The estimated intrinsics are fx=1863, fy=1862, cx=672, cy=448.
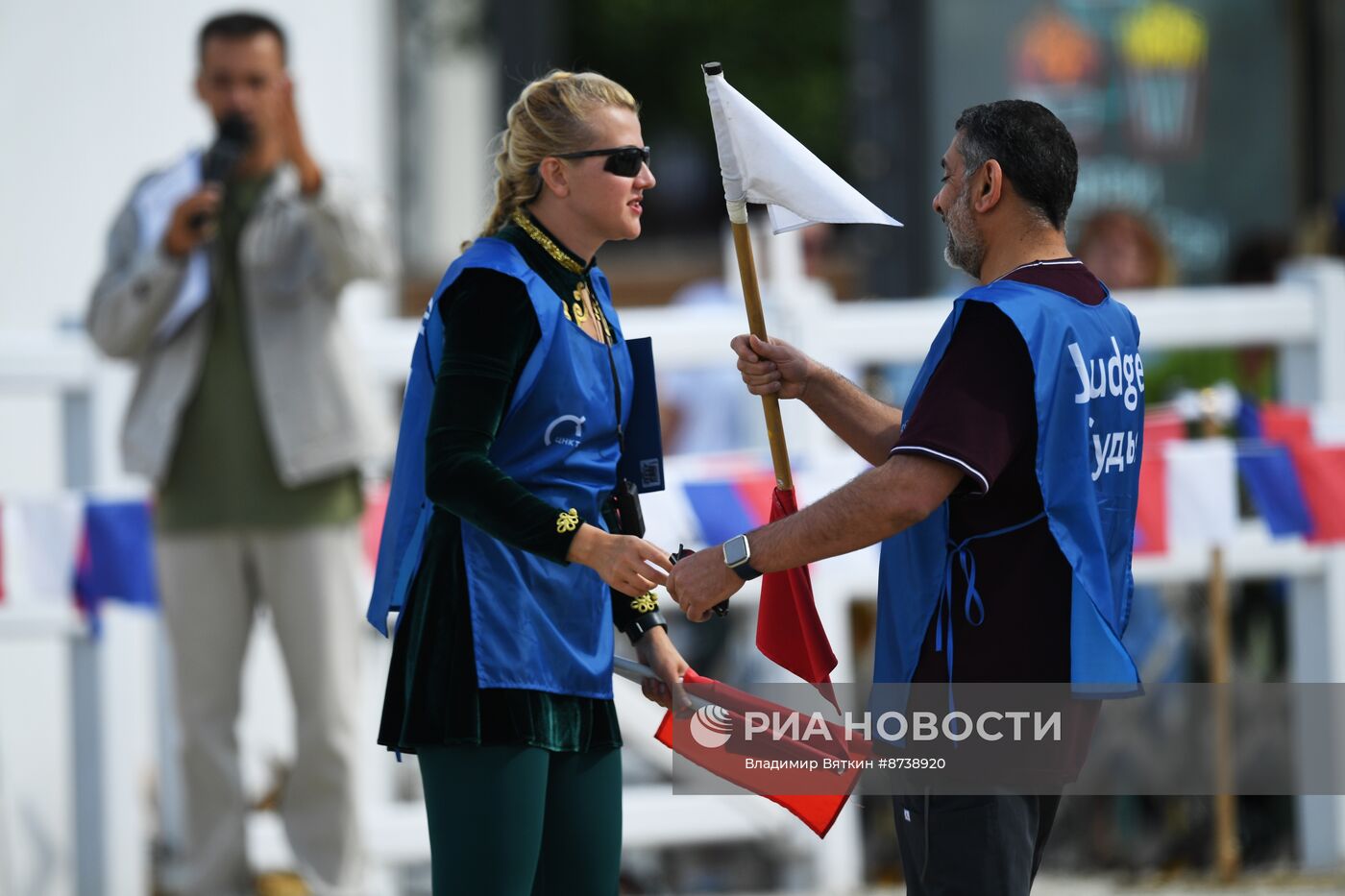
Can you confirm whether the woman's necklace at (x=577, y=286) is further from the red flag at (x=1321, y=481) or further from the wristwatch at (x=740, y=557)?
the red flag at (x=1321, y=481)

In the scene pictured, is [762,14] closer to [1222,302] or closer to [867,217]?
[1222,302]

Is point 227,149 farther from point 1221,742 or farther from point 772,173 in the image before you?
point 1221,742

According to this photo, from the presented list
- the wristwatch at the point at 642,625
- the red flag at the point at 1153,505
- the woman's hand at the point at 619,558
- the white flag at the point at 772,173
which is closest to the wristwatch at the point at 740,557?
the woman's hand at the point at 619,558

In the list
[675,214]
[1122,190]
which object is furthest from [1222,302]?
[675,214]

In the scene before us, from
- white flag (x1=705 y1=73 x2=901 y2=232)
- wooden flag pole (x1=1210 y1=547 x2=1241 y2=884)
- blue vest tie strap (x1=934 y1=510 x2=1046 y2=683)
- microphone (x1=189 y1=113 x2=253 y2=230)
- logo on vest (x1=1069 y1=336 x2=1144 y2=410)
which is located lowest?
wooden flag pole (x1=1210 y1=547 x2=1241 y2=884)

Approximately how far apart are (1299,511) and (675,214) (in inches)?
901

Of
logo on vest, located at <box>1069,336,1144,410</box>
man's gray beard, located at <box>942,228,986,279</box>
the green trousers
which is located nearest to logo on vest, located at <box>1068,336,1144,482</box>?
logo on vest, located at <box>1069,336,1144,410</box>

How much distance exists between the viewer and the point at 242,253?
5.05 meters

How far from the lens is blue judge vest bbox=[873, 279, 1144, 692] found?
2959 millimetres

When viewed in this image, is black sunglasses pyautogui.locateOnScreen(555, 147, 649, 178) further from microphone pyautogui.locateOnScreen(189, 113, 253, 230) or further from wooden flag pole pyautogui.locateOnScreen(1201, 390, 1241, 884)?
wooden flag pole pyautogui.locateOnScreen(1201, 390, 1241, 884)

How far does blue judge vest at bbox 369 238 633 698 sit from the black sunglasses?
22cm

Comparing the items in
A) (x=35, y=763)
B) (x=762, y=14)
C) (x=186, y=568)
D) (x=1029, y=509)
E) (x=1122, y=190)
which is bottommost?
(x=35, y=763)

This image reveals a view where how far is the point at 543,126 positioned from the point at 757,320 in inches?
20.3

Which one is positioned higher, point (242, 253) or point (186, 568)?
point (242, 253)
